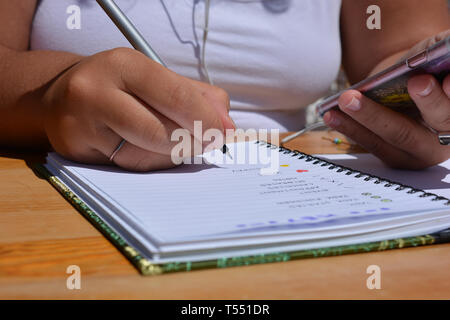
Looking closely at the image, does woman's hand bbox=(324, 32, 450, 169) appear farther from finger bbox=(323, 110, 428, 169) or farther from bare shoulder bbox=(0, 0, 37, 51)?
bare shoulder bbox=(0, 0, 37, 51)

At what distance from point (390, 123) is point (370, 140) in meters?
0.04

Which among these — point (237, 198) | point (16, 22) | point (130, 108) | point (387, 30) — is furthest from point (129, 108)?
point (387, 30)

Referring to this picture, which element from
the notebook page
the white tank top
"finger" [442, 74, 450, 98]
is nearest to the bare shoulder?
the white tank top

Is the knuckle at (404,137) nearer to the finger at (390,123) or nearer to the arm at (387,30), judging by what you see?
the finger at (390,123)

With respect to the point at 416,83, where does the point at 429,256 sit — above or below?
below

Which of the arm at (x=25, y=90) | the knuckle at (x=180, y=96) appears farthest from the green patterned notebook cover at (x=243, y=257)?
the arm at (x=25, y=90)

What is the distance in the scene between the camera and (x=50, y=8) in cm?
60

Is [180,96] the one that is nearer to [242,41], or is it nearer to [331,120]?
[331,120]

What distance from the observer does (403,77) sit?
1.27 ft

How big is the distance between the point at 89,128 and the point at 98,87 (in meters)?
0.04

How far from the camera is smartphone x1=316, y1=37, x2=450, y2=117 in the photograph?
34cm

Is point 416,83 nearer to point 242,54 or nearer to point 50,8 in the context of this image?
point 242,54

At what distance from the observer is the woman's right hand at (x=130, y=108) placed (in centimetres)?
34
